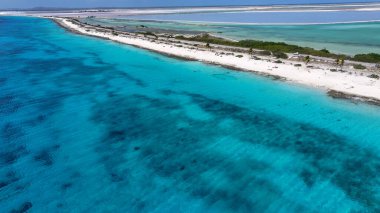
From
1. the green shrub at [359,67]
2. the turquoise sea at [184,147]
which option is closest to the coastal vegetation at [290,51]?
the green shrub at [359,67]

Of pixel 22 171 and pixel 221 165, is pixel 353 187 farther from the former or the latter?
pixel 22 171

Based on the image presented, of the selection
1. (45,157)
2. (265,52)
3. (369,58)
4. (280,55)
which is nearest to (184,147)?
(45,157)

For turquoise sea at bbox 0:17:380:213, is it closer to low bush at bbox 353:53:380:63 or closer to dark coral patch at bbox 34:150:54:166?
dark coral patch at bbox 34:150:54:166

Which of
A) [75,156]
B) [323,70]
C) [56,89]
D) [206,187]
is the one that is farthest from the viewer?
[323,70]

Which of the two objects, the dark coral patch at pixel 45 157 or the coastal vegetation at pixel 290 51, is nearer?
the dark coral patch at pixel 45 157

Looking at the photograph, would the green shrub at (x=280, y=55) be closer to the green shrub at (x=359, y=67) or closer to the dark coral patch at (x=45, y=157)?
the green shrub at (x=359, y=67)

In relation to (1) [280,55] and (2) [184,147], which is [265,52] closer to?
(1) [280,55]

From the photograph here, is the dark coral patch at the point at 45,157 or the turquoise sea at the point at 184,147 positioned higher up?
the turquoise sea at the point at 184,147

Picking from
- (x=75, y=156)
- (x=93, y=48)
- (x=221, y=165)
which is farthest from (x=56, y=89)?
(x=93, y=48)
